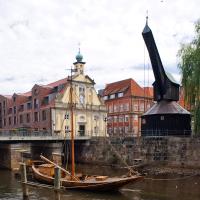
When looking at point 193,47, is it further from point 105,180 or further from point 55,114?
point 55,114

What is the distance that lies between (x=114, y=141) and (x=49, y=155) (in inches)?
342

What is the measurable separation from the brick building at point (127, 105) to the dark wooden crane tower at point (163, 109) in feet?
97.0

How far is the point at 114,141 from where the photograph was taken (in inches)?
1924

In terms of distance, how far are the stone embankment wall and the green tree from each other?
2.67 metres

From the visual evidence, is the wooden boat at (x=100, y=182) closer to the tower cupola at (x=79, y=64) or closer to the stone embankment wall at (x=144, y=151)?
the stone embankment wall at (x=144, y=151)

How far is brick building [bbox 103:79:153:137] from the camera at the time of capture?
78.0 m

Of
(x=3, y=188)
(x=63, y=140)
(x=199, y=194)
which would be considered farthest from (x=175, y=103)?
(x=3, y=188)

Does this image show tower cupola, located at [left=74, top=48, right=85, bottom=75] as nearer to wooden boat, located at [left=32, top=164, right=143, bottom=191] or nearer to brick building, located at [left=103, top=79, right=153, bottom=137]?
brick building, located at [left=103, top=79, right=153, bottom=137]

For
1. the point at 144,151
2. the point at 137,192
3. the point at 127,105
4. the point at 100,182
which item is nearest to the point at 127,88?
the point at 127,105

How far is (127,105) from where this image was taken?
78688mm

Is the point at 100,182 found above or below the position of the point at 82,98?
below

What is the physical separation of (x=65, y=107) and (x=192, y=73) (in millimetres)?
28963

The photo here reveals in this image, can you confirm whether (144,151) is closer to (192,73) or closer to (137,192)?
(192,73)

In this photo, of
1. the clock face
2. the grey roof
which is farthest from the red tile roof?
the grey roof
